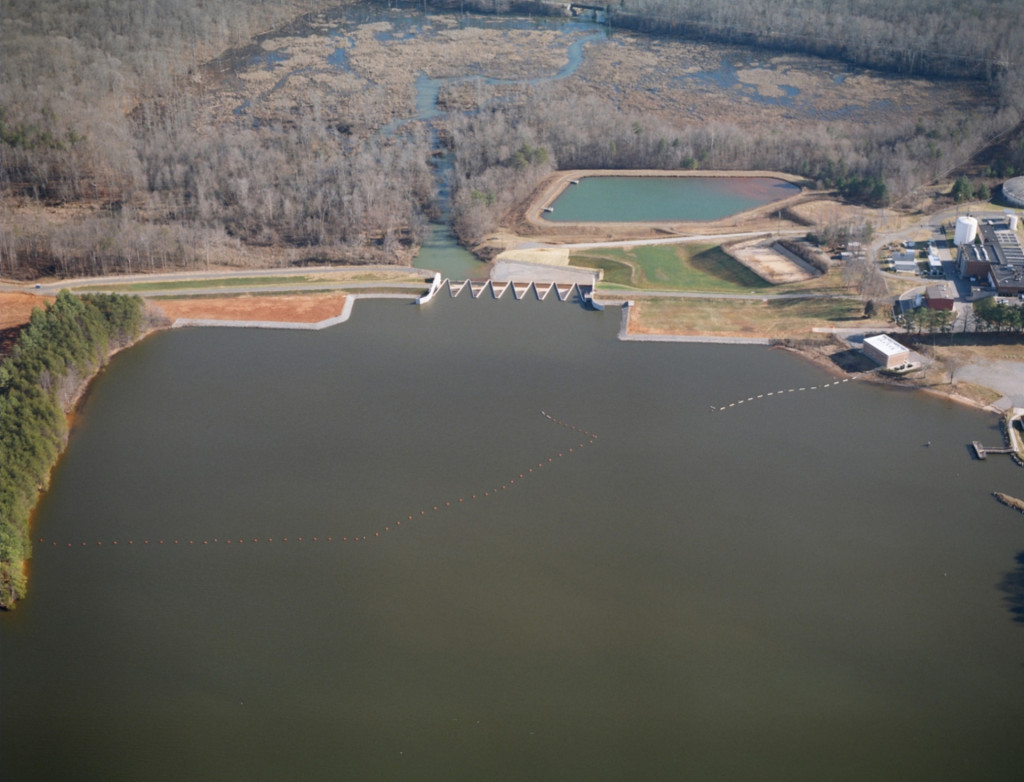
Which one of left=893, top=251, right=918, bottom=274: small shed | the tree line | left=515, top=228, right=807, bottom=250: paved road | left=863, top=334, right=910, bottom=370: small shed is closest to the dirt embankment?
left=515, top=228, right=807, bottom=250: paved road

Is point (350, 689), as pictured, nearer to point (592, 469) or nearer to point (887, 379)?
point (592, 469)

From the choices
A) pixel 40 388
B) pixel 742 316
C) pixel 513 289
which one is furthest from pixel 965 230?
pixel 40 388

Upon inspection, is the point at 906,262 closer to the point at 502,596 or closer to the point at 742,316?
the point at 742,316

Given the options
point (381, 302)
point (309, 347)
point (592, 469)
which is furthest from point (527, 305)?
point (592, 469)

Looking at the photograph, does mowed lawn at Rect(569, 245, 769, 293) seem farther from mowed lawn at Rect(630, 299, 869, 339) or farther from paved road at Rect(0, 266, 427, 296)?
paved road at Rect(0, 266, 427, 296)

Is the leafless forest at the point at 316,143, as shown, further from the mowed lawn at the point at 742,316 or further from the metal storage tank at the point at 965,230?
the mowed lawn at the point at 742,316

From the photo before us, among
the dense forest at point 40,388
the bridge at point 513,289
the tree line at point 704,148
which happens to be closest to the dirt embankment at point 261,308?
the dense forest at point 40,388
